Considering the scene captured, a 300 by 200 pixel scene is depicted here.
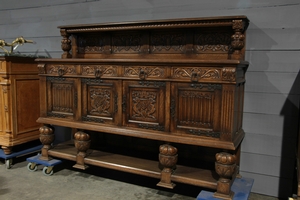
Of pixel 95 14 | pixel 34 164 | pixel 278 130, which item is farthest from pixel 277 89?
pixel 34 164

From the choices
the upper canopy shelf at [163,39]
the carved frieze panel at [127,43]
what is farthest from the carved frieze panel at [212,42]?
the carved frieze panel at [127,43]

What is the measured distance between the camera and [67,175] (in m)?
2.90

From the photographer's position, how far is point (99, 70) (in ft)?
8.20

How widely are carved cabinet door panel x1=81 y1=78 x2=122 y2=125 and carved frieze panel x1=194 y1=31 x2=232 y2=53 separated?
0.77 meters

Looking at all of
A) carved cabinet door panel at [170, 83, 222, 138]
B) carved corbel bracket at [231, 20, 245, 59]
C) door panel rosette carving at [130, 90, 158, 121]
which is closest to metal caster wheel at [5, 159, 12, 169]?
door panel rosette carving at [130, 90, 158, 121]

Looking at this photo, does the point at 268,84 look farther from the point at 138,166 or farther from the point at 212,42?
the point at 138,166

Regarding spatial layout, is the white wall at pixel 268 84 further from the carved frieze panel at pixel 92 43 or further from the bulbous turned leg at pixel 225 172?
the carved frieze panel at pixel 92 43

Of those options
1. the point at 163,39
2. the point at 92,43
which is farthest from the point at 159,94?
the point at 92,43

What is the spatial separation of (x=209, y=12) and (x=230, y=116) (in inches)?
41.7

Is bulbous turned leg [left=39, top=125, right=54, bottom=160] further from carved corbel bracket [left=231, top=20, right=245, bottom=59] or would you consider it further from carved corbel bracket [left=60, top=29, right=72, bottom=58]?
carved corbel bracket [left=231, top=20, right=245, bottom=59]

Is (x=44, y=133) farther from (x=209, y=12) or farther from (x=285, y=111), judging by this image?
(x=285, y=111)

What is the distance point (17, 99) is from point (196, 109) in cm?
196

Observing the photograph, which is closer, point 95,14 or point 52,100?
point 52,100

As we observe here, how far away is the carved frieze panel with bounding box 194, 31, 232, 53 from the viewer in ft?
8.05
